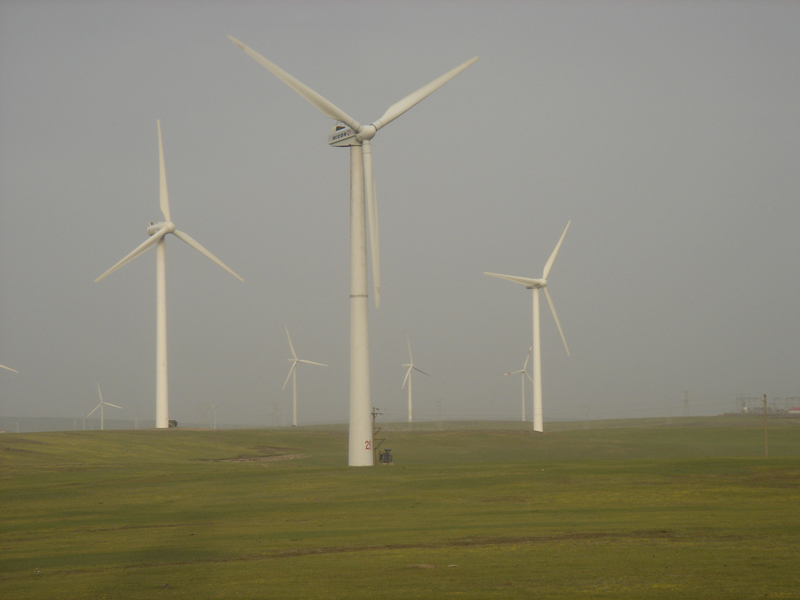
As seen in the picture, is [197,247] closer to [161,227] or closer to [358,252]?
[161,227]

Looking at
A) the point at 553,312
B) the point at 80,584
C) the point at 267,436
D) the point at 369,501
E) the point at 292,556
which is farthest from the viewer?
the point at 267,436

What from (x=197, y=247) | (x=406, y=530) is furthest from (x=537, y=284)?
(x=406, y=530)

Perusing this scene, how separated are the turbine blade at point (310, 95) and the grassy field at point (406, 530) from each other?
20394 mm

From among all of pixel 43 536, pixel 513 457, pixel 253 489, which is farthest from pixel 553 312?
pixel 43 536

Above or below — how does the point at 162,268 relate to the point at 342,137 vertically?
below

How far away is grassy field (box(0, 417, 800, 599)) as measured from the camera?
687 inches

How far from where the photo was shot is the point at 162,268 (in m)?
81.9

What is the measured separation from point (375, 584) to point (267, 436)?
7503 centimetres

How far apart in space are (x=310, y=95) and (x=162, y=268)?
42090 mm

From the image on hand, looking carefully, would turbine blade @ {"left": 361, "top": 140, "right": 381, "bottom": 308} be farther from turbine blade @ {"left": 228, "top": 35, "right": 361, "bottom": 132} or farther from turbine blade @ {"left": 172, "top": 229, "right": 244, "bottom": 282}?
turbine blade @ {"left": 172, "top": 229, "right": 244, "bottom": 282}

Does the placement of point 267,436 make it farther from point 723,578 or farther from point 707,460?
point 723,578

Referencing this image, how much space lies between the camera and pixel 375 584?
690 inches

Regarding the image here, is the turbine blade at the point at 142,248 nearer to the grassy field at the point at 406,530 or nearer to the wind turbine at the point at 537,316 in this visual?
the grassy field at the point at 406,530

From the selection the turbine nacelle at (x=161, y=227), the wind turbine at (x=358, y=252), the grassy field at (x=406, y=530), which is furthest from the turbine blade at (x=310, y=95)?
the turbine nacelle at (x=161, y=227)
